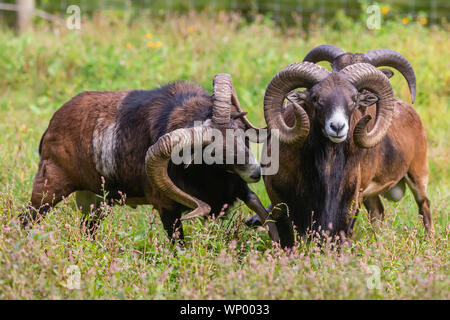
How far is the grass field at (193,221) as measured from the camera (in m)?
5.27

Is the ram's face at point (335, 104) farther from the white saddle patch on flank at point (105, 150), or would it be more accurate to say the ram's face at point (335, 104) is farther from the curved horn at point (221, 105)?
the white saddle patch on flank at point (105, 150)

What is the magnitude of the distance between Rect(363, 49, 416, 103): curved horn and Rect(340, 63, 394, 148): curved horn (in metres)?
0.68

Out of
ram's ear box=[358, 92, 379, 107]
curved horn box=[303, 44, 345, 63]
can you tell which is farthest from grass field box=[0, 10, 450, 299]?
curved horn box=[303, 44, 345, 63]

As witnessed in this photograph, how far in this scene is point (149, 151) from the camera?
648cm

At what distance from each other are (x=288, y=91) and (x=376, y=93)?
2.80ft

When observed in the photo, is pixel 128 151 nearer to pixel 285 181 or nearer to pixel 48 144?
pixel 48 144


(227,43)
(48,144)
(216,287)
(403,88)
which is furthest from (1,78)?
(216,287)

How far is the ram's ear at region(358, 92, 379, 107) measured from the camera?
22.0ft

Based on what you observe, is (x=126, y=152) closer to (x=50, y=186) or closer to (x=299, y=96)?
(x=50, y=186)

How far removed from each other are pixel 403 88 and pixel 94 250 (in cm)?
727

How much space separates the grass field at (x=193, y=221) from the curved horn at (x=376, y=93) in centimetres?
80

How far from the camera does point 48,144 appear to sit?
24.1 ft

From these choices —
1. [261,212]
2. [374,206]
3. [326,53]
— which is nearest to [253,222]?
[261,212]
